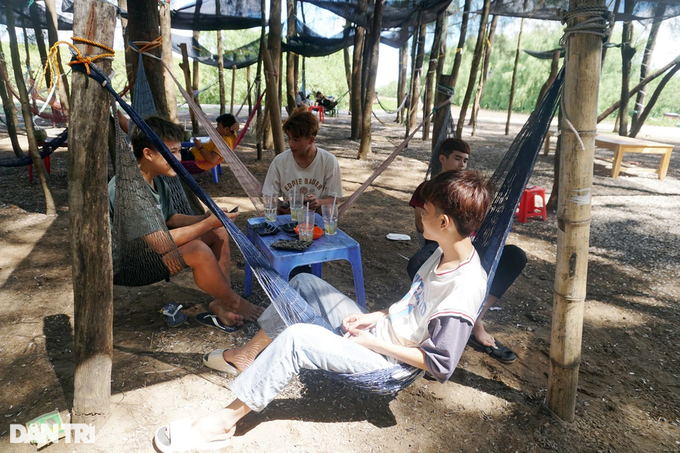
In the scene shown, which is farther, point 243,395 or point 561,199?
point 561,199

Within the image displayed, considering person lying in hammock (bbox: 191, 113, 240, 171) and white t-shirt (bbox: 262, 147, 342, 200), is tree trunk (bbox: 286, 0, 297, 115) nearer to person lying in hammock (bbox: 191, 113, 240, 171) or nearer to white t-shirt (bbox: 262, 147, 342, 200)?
person lying in hammock (bbox: 191, 113, 240, 171)

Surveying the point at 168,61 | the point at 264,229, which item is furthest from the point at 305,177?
the point at 168,61

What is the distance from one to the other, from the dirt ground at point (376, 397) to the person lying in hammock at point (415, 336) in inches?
5.2

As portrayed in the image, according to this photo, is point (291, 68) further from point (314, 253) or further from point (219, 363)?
point (219, 363)

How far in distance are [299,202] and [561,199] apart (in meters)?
1.14

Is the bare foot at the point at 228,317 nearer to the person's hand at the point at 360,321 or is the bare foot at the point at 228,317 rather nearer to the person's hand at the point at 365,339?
the person's hand at the point at 360,321

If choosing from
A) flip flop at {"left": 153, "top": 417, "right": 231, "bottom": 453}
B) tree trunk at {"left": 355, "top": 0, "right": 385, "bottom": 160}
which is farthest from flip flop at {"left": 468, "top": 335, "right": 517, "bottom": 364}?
tree trunk at {"left": 355, "top": 0, "right": 385, "bottom": 160}

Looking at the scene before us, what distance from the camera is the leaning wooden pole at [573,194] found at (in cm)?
122

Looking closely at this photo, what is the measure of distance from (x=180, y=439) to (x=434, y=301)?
811 mm

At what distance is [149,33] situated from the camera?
2777 millimetres

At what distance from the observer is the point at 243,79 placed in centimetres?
1786

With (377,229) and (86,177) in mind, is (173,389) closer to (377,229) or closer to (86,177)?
(86,177)

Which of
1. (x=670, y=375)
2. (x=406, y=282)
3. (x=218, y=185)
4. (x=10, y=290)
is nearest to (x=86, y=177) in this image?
(x=10, y=290)

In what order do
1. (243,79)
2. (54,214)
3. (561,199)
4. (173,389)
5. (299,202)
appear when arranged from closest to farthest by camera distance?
(561,199) → (173,389) → (299,202) → (54,214) → (243,79)
